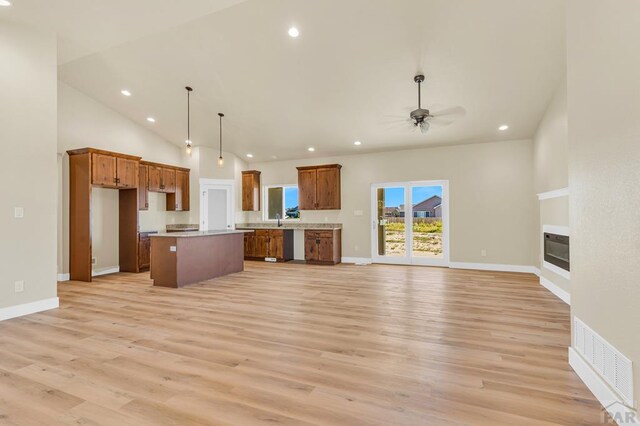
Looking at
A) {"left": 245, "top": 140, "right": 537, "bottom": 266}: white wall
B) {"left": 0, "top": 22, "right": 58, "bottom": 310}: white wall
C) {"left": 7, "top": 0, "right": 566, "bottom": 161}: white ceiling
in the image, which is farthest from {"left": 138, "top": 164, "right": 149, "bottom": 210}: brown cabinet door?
{"left": 245, "top": 140, "right": 537, "bottom": 266}: white wall

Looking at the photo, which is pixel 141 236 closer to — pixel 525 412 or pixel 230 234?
pixel 230 234

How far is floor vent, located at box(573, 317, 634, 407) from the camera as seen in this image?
167cm

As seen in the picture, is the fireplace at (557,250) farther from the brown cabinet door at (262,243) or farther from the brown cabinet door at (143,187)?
the brown cabinet door at (143,187)

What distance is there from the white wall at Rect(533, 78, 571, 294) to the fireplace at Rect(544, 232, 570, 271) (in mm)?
183

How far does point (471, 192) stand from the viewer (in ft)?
22.4

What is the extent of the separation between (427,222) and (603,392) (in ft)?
18.2

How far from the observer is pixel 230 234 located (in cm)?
633

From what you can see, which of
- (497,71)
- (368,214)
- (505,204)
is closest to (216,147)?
(368,214)

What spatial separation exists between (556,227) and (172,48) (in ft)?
20.7

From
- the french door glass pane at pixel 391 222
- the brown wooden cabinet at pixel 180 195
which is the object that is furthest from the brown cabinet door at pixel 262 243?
the french door glass pane at pixel 391 222

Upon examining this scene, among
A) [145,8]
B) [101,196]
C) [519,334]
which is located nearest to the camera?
[519,334]

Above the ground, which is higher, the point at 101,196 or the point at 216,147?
the point at 216,147

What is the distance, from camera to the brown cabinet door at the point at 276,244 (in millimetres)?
8055

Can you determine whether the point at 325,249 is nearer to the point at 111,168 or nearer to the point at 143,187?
the point at 143,187
